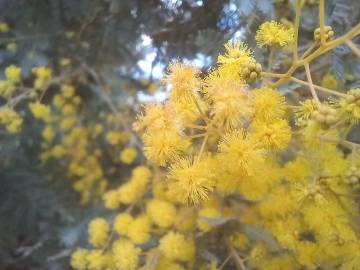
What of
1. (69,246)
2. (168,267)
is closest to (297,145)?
(168,267)

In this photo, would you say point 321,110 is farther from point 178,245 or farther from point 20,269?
point 20,269

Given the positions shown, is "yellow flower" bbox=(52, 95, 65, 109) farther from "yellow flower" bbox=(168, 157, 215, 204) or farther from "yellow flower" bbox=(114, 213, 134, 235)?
"yellow flower" bbox=(168, 157, 215, 204)

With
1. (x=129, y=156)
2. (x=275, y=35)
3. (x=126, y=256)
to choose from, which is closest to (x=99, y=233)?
(x=126, y=256)

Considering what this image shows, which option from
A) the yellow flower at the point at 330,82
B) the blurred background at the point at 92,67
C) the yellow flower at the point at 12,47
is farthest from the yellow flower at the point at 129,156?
the yellow flower at the point at 330,82

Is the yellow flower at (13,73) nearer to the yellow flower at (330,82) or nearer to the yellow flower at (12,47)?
the yellow flower at (12,47)

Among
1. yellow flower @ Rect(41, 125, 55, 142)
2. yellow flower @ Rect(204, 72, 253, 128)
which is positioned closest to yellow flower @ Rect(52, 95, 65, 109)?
yellow flower @ Rect(41, 125, 55, 142)

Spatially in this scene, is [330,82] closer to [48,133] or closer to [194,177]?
[194,177]
